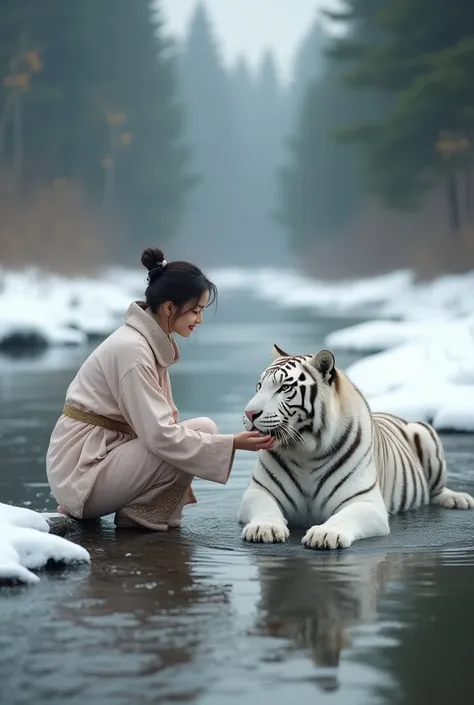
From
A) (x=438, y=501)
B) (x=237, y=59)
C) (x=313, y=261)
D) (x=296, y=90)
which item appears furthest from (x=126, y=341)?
(x=237, y=59)

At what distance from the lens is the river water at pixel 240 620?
12.2ft

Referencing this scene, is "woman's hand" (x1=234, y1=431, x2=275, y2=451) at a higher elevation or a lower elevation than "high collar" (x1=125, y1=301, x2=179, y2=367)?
lower

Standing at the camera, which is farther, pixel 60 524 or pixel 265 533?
pixel 60 524

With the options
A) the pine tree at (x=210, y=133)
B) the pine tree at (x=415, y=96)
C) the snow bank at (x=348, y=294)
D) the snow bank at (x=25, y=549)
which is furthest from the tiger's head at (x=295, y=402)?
the pine tree at (x=210, y=133)

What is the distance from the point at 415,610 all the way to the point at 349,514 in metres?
1.28

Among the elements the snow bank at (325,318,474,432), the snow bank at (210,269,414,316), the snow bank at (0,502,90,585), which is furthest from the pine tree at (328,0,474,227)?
the snow bank at (0,502,90,585)

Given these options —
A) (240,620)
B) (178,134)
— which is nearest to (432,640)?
(240,620)

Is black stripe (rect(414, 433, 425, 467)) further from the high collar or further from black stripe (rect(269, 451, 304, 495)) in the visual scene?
the high collar

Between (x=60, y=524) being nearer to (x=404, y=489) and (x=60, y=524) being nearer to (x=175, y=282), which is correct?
(x=175, y=282)

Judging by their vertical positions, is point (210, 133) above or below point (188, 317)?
above

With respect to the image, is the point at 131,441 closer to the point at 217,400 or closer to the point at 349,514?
the point at 349,514

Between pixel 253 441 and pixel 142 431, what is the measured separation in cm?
49

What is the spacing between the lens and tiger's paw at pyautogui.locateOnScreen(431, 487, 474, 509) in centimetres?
701

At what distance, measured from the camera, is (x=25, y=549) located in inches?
204
